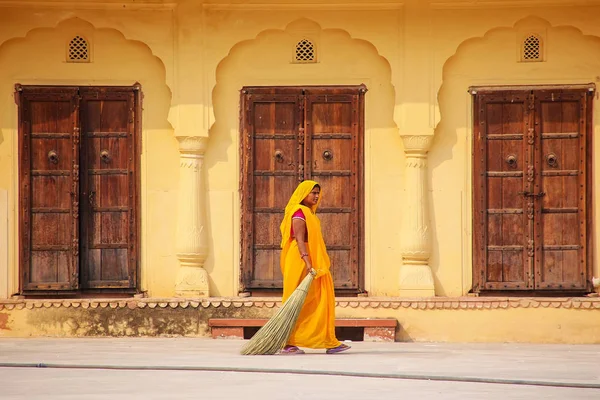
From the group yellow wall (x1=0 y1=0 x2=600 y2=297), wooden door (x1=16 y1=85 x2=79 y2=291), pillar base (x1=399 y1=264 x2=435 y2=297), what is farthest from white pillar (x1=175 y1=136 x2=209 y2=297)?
pillar base (x1=399 y1=264 x2=435 y2=297)

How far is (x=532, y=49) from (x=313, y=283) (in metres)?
4.09

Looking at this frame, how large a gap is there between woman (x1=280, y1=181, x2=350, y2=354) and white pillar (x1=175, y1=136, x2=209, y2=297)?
2.58 metres

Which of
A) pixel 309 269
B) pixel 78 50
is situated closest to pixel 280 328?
pixel 309 269

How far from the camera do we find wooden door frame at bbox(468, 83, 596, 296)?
46.7ft

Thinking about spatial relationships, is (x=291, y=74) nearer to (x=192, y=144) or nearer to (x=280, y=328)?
(x=192, y=144)

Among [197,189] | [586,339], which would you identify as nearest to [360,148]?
[197,189]

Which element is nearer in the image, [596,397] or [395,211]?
[596,397]

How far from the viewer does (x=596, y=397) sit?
8875 millimetres

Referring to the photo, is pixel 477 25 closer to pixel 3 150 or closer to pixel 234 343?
pixel 234 343

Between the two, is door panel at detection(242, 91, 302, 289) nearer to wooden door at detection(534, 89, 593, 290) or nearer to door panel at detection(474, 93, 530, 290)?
door panel at detection(474, 93, 530, 290)

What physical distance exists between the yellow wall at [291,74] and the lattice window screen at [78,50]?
82 mm

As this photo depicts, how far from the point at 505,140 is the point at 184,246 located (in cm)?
346

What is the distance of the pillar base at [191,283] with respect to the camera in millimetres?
14383

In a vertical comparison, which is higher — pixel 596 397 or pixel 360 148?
pixel 360 148
